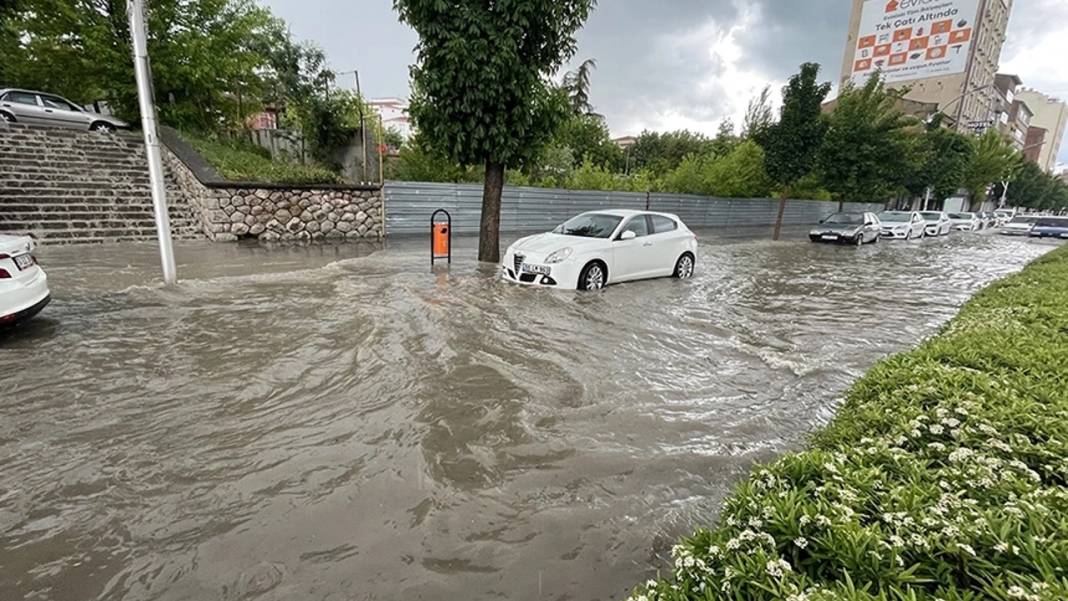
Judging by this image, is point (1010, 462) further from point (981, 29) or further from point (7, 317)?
point (981, 29)

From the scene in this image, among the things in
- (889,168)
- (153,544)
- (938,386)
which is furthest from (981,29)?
(153,544)

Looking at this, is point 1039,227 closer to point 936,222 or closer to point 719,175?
point 936,222

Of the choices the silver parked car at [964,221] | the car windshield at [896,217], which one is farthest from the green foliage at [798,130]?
the silver parked car at [964,221]

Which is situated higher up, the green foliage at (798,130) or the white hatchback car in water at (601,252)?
the green foliage at (798,130)

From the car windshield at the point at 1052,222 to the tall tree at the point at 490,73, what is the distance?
33.4 meters

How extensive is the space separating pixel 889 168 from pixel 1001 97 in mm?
59299

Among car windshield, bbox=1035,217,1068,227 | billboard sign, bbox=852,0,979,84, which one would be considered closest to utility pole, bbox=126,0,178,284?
car windshield, bbox=1035,217,1068,227

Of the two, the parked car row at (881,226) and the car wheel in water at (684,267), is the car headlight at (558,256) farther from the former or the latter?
the parked car row at (881,226)

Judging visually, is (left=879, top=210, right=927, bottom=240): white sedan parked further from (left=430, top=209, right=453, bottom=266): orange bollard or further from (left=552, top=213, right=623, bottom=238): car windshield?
(left=430, top=209, right=453, bottom=266): orange bollard

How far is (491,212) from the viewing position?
392 inches

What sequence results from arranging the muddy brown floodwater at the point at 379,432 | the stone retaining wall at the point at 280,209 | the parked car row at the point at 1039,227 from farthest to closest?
the parked car row at the point at 1039,227 → the stone retaining wall at the point at 280,209 → the muddy brown floodwater at the point at 379,432

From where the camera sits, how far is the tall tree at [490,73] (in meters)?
8.06

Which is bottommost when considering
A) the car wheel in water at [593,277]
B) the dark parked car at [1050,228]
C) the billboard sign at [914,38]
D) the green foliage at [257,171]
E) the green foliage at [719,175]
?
the car wheel in water at [593,277]

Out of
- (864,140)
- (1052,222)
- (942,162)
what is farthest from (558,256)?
(1052,222)
